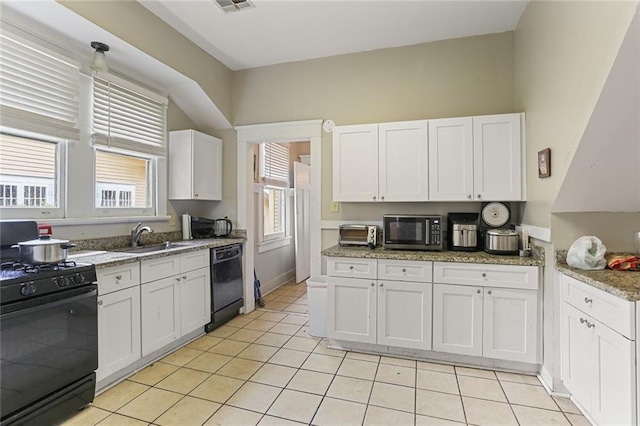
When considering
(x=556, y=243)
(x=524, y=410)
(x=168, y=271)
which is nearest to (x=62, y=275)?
(x=168, y=271)

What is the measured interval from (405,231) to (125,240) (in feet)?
8.55

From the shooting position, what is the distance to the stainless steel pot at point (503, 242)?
260cm

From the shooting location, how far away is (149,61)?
2.89 meters

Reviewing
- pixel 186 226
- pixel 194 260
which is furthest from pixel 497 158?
pixel 186 226

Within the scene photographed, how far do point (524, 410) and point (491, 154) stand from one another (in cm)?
189

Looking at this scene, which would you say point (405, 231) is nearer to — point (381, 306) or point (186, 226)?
point (381, 306)

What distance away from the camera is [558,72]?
2.13m

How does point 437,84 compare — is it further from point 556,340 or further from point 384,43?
point 556,340

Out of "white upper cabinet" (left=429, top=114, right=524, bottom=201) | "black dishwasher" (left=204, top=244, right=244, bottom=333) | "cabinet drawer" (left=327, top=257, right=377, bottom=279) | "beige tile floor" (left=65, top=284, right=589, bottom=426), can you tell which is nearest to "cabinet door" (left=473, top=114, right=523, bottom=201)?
"white upper cabinet" (left=429, top=114, right=524, bottom=201)

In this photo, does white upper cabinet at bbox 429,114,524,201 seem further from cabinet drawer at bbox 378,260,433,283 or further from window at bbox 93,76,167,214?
window at bbox 93,76,167,214

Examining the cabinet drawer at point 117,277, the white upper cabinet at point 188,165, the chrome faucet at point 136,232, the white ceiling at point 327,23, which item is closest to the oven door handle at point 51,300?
the cabinet drawer at point 117,277

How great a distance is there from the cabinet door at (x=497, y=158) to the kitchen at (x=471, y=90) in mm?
100

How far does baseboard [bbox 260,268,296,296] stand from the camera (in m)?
4.77

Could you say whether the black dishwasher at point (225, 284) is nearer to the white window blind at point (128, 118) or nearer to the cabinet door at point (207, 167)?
the cabinet door at point (207, 167)
